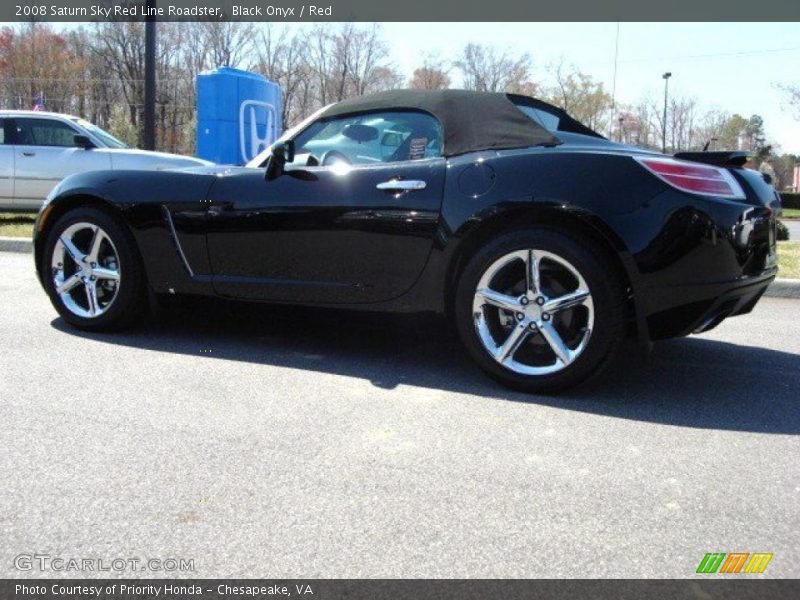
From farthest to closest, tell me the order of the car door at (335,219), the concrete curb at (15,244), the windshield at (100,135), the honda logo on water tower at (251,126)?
the honda logo on water tower at (251,126) < the windshield at (100,135) < the concrete curb at (15,244) < the car door at (335,219)

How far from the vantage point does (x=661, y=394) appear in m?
3.35

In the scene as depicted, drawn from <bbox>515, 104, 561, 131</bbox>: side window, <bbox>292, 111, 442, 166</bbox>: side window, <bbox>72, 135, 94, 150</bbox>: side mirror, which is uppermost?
<bbox>72, 135, 94, 150</bbox>: side mirror

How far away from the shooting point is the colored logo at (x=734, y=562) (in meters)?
1.87

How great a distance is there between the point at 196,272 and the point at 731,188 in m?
2.67

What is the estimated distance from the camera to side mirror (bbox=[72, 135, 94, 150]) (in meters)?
10.6

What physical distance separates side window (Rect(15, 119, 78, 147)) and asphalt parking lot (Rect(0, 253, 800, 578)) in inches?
304

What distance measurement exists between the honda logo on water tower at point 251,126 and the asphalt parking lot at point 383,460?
9008mm

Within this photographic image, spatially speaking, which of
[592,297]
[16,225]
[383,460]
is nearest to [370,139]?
[592,297]

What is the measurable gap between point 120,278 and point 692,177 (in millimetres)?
3014

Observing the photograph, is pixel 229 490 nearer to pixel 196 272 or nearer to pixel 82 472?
pixel 82 472

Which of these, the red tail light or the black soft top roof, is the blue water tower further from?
the red tail light

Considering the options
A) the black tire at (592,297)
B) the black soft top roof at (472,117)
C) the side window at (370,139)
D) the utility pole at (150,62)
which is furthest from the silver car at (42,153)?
the black tire at (592,297)

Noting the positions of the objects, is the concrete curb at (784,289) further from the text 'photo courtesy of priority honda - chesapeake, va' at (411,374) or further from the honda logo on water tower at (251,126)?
the honda logo on water tower at (251,126)

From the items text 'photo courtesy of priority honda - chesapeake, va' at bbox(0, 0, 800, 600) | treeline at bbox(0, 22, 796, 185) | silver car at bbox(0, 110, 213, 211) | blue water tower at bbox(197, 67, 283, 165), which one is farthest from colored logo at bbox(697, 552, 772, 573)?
treeline at bbox(0, 22, 796, 185)
